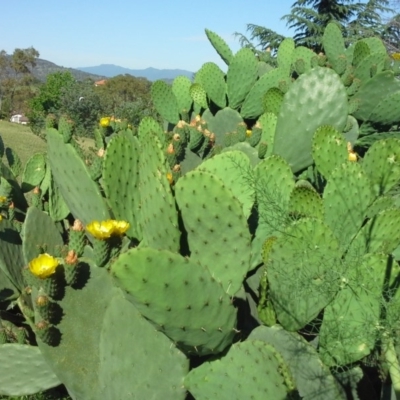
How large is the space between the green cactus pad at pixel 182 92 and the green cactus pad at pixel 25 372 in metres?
2.44

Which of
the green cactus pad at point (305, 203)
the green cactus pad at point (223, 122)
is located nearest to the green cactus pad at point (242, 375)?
the green cactus pad at point (305, 203)

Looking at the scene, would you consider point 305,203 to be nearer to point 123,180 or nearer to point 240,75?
point 123,180

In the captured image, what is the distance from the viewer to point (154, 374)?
5.88 feet

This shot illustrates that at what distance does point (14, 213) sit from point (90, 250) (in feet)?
2.88

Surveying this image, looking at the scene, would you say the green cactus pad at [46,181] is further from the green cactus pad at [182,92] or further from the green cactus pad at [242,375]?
the green cactus pad at [242,375]

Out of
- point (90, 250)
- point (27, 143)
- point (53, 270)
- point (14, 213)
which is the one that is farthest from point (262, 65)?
point (27, 143)

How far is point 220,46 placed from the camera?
4.58 m

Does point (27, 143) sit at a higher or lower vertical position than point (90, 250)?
lower

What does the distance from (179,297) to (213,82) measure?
2542mm

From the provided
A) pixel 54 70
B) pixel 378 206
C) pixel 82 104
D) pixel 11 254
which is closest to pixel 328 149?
pixel 378 206

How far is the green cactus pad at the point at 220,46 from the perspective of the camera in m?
4.55

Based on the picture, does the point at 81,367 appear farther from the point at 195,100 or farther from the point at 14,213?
the point at 195,100

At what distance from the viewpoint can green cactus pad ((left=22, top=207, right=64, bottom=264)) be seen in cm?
232

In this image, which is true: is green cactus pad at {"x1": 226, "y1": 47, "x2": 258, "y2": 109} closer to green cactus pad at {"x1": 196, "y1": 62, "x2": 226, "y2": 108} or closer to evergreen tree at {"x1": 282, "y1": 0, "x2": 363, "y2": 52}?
green cactus pad at {"x1": 196, "y1": 62, "x2": 226, "y2": 108}
